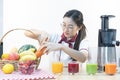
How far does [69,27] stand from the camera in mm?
2080

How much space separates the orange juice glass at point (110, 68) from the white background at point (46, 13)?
1.13 m

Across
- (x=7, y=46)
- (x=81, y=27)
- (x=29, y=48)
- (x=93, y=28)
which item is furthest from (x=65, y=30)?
(x=7, y=46)

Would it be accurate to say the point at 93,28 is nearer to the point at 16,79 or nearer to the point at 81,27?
the point at 81,27

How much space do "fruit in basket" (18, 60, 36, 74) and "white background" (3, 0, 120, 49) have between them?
1.29 m

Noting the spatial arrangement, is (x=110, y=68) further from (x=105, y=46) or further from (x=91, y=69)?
(x=105, y=46)

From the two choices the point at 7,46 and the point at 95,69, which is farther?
the point at 7,46

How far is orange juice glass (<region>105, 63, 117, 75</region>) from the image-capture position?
1559mm

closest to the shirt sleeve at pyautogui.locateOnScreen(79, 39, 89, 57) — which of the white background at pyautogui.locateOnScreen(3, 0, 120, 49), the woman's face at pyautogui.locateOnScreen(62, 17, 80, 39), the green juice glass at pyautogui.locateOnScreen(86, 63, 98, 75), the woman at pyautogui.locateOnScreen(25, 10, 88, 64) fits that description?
the woman at pyautogui.locateOnScreen(25, 10, 88, 64)

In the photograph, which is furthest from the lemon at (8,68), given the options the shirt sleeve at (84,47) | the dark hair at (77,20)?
the dark hair at (77,20)

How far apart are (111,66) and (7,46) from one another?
1.45 meters

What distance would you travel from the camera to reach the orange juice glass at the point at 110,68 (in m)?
1.56

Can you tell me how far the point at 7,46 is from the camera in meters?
2.73

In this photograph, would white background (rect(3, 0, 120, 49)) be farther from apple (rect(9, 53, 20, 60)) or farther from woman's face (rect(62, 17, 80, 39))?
apple (rect(9, 53, 20, 60))

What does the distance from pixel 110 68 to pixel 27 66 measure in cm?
51
